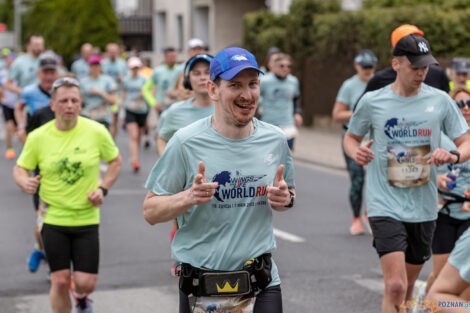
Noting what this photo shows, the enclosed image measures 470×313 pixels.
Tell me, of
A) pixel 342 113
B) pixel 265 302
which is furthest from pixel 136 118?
pixel 265 302

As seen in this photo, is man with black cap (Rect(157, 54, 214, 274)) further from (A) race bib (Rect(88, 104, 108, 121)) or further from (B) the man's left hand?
(A) race bib (Rect(88, 104, 108, 121))

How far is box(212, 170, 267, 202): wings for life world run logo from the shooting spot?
4.20 m

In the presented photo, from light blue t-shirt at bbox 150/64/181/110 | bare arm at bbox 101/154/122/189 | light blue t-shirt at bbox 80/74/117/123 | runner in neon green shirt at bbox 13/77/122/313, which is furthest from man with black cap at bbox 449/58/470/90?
light blue t-shirt at bbox 150/64/181/110

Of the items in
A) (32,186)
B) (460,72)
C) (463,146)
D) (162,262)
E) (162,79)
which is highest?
(460,72)

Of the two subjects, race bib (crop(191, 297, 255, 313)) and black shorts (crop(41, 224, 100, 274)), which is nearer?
race bib (crop(191, 297, 255, 313))

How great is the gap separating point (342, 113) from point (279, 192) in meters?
5.95

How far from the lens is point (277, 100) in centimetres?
1302

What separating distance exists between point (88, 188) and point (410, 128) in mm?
2316

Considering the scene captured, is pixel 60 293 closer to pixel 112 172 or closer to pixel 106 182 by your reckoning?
pixel 106 182

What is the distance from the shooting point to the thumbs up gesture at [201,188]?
3.92 metres

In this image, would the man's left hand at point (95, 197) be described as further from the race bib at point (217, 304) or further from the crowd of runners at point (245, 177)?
the race bib at point (217, 304)

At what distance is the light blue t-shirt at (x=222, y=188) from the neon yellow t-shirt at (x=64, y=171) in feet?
7.30

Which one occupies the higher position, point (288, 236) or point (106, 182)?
point (106, 182)

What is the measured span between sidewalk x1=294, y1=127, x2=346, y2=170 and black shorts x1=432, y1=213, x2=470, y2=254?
34.0 ft
